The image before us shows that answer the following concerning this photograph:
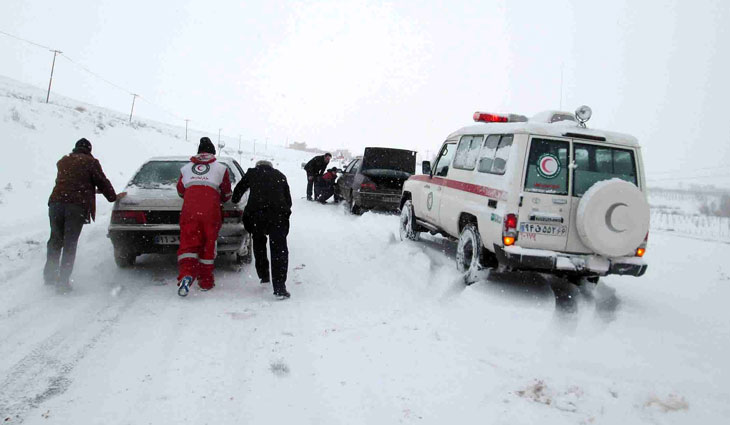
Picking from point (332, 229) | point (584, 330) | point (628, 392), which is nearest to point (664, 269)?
point (584, 330)

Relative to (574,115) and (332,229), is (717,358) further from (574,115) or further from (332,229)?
(332,229)

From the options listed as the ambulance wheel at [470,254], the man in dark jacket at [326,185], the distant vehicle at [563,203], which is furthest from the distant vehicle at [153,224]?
the man in dark jacket at [326,185]

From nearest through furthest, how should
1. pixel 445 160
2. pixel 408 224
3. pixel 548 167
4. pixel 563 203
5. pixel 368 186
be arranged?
pixel 563 203 < pixel 548 167 < pixel 445 160 < pixel 408 224 < pixel 368 186

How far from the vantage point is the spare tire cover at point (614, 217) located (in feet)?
15.6

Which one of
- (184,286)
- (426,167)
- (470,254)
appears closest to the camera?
(184,286)

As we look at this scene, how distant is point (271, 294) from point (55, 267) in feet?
8.25

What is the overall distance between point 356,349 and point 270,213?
2.15 metres

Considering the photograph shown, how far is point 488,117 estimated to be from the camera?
6754 millimetres

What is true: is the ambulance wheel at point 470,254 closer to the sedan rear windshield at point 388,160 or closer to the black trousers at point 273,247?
the black trousers at point 273,247

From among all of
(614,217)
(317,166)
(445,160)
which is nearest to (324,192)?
(317,166)

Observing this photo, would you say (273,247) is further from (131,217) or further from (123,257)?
(123,257)

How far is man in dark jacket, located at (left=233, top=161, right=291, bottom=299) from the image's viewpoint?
5207 millimetres

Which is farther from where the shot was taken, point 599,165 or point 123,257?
point 123,257

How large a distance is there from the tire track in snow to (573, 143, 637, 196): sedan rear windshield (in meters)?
5.20
